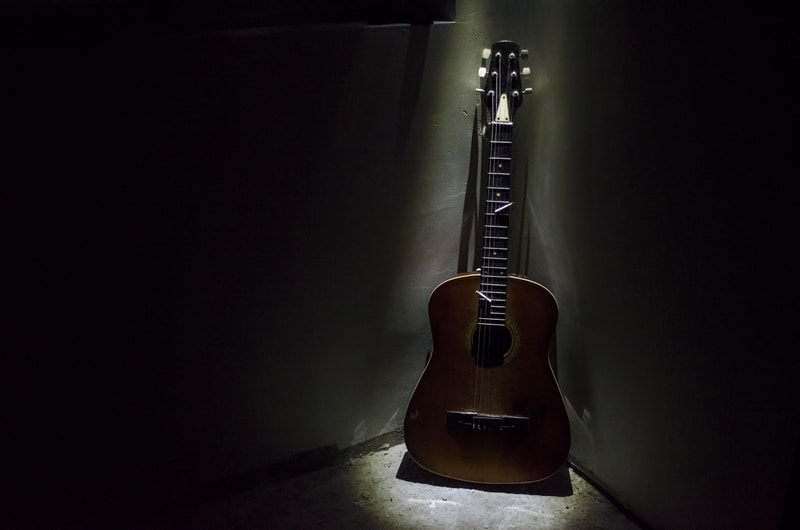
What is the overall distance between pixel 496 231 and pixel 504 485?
85cm

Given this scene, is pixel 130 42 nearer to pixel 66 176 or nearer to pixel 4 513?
pixel 66 176

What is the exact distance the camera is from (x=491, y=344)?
187 centimetres

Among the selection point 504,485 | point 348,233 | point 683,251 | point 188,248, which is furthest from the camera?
point 504,485

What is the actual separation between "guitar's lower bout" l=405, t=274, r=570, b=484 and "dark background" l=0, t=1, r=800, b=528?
6.4 inches

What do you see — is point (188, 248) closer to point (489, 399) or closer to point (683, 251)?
point (489, 399)

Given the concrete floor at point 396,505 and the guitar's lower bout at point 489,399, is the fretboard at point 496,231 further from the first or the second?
the concrete floor at point 396,505

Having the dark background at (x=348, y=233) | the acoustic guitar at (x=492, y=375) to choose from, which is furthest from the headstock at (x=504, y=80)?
the dark background at (x=348, y=233)

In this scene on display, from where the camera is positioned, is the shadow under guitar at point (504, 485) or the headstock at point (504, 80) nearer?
the headstock at point (504, 80)

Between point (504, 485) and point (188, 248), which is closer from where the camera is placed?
Result: point (188, 248)

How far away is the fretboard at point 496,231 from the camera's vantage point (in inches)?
70.6

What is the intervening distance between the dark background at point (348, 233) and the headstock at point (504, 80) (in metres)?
0.13

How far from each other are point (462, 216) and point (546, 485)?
0.94 m

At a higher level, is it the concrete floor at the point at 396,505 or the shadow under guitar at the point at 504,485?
the shadow under guitar at the point at 504,485

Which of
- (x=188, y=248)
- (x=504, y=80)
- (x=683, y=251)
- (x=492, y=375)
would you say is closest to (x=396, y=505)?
(x=492, y=375)
